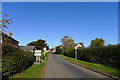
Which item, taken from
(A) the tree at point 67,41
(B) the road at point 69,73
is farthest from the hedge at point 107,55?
(A) the tree at point 67,41

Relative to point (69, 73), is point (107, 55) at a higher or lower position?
higher

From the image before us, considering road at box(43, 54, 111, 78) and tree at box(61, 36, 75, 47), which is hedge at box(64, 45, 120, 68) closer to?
road at box(43, 54, 111, 78)

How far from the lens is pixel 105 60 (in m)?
21.1

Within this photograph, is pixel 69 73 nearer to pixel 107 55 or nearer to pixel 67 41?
pixel 107 55

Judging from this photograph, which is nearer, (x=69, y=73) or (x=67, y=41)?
(x=69, y=73)

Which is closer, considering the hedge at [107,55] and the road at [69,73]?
the road at [69,73]

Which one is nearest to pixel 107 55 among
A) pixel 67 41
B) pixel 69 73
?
pixel 69 73

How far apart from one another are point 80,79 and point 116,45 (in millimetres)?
10292

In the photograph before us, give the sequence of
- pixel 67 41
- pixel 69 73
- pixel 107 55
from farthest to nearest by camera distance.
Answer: pixel 67 41
pixel 107 55
pixel 69 73

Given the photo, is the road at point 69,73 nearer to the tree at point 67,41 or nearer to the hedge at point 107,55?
the hedge at point 107,55

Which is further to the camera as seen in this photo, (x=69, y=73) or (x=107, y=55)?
(x=107, y=55)

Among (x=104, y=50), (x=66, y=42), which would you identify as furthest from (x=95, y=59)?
(x=66, y=42)

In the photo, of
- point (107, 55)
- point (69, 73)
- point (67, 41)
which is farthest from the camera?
point (67, 41)

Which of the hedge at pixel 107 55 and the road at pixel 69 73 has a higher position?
the hedge at pixel 107 55
